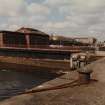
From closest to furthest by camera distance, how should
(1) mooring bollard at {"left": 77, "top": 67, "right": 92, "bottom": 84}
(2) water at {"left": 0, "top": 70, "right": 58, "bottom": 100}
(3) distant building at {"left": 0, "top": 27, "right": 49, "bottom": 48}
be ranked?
1. (1) mooring bollard at {"left": 77, "top": 67, "right": 92, "bottom": 84}
2. (2) water at {"left": 0, "top": 70, "right": 58, "bottom": 100}
3. (3) distant building at {"left": 0, "top": 27, "right": 49, "bottom": 48}

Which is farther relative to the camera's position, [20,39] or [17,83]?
[20,39]

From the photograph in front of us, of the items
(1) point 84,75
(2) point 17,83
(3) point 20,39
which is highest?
(3) point 20,39

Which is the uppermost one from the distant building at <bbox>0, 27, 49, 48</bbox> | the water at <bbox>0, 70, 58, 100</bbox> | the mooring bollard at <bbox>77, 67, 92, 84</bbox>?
the distant building at <bbox>0, 27, 49, 48</bbox>

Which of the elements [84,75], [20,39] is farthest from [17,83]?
[20,39]

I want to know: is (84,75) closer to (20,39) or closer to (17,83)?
(17,83)

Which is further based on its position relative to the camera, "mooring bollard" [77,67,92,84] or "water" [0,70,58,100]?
"water" [0,70,58,100]

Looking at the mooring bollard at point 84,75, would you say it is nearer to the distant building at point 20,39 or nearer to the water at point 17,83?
the water at point 17,83

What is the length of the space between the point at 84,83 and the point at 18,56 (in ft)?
115

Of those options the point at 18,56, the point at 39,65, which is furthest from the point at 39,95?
the point at 18,56

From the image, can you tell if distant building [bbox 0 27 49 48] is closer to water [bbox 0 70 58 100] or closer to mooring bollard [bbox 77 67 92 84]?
water [bbox 0 70 58 100]

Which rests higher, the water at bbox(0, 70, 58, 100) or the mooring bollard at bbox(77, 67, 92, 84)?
the mooring bollard at bbox(77, 67, 92, 84)

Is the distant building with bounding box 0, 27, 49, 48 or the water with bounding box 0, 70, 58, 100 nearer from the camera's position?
the water with bounding box 0, 70, 58, 100

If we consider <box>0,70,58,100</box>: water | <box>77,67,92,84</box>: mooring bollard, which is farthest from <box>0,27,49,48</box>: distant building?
<box>77,67,92,84</box>: mooring bollard

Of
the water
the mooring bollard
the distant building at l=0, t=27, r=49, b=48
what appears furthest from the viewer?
the distant building at l=0, t=27, r=49, b=48
